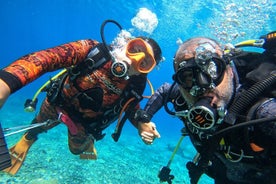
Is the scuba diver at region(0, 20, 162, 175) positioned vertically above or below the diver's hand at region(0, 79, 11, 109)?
above

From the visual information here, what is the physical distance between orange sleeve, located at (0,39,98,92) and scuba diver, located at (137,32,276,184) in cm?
152

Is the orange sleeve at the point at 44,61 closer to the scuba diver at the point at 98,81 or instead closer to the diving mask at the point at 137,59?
the scuba diver at the point at 98,81

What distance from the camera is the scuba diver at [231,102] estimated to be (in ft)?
7.35

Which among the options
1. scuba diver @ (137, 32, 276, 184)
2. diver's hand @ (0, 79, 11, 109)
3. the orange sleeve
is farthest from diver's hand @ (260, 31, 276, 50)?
diver's hand @ (0, 79, 11, 109)

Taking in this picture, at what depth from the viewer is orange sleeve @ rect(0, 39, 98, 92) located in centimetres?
240

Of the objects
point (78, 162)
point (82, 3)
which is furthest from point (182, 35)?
point (78, 162)

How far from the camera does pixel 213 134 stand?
95.4 inches

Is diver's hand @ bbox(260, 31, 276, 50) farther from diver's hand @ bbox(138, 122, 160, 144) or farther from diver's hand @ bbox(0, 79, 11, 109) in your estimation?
diver's hand @ bbox(0, 79, 11, 109)

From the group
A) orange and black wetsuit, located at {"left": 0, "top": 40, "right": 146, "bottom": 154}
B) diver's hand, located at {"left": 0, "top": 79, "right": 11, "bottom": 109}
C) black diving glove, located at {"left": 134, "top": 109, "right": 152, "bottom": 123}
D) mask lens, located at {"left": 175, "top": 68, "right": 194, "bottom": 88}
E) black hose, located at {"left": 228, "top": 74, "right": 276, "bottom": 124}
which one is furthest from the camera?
black diving glove, located at {"left": 134, "top": 109, "right": 152, "bottom": 123}

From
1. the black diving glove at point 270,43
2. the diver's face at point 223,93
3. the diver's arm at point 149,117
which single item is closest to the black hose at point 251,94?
the diver's face at point 223,93

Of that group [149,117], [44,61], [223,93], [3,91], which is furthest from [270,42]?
[3,91]

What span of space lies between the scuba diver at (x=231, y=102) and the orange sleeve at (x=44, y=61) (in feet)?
4.99

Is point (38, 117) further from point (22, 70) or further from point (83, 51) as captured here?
point (22, 70)

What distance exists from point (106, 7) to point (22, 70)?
3658cm
